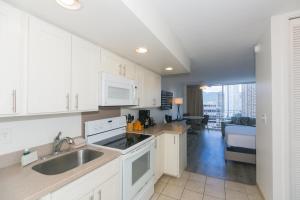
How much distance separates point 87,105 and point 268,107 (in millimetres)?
2191

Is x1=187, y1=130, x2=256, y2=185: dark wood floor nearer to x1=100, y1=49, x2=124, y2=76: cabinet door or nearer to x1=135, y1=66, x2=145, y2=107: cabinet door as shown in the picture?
x1=135, y1=66, x2=145, y2=107: cabinet door

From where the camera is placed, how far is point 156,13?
1.57 metres

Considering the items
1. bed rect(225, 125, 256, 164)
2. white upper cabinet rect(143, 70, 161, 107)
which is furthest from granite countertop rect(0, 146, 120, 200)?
bed rect(225, 125, 256, 164)

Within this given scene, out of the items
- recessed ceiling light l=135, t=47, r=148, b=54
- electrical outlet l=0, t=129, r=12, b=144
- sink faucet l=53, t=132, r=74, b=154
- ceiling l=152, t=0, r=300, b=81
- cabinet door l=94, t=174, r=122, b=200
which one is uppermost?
ceiling l=152, t=0, r=300, b=81

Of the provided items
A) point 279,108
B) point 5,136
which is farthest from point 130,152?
point 279,108

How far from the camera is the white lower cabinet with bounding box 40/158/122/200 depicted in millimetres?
1056

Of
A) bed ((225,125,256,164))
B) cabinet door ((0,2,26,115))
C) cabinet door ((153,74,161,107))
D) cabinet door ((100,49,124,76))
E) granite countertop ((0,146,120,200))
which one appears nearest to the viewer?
granite countertop ((0,146,120,200))

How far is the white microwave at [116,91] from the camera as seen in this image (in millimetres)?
1820

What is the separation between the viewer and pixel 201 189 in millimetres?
2453

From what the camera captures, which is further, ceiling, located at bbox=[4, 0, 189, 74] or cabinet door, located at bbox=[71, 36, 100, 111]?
cabinet door, located at bbox=[71, 36, 100, 111]

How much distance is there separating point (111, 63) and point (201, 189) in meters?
2.43

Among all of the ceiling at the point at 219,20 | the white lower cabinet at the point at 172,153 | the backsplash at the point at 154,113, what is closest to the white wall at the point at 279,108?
the ceiling at the point at 219,20

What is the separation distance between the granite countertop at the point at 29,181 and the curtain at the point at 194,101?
298 inches

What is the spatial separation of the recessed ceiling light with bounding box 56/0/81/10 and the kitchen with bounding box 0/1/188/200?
1.06 ft
